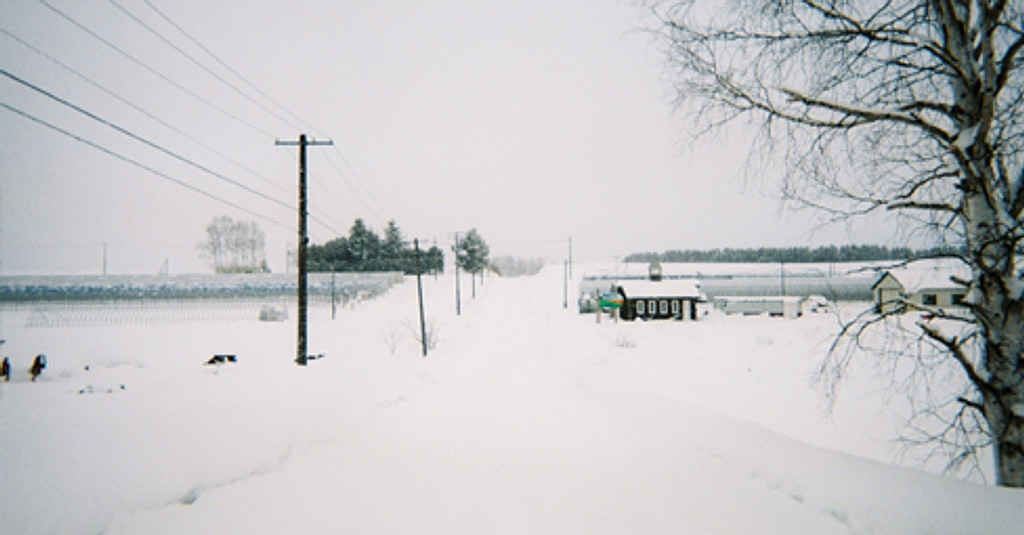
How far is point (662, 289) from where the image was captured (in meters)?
38.1

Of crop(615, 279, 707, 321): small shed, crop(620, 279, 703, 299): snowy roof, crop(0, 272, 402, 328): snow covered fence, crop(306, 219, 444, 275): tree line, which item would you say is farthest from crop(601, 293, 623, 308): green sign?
crop(306, 219, 444, 275): tree line

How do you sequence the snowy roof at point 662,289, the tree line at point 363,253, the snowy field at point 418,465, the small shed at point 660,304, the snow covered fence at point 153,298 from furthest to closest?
1. the tree line at point 363,253
2. the snowy roof at point 662,289
3. the small shed at point 660,304
4. the snow covered fence at point 153,298
5. the snowy field at point 418,465

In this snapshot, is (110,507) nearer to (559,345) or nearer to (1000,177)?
(1000,177)

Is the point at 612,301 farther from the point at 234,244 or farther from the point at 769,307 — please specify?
the point at 234,244

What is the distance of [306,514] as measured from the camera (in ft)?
11.3

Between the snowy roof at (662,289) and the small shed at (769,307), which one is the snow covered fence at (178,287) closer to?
the snowy roof at (662,289)

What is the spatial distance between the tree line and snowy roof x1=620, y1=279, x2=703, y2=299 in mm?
42357

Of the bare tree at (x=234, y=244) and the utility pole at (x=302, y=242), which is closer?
the utility pole at (x=302, y=242)

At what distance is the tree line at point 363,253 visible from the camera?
214 ft

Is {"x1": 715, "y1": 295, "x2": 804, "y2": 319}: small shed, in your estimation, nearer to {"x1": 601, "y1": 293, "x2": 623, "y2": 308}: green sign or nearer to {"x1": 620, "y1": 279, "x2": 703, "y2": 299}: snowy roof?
{"x1": 620, "y1": 279, "x2": 703, "y2": 299}: snowy roof

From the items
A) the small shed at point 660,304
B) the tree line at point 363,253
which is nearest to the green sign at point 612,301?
the small shed at point 660,304

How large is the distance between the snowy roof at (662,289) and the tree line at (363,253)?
42.4 m

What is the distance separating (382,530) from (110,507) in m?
2.10

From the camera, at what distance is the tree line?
2574 inches
